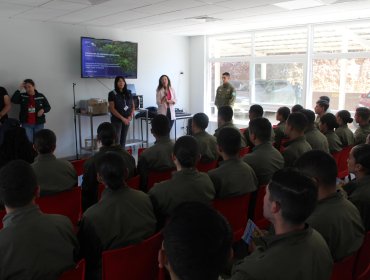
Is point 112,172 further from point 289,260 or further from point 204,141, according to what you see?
point 204,141

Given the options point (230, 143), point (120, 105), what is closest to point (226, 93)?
point (120, 105)

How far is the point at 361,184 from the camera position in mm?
2229

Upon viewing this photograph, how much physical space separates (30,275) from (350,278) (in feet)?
4.74

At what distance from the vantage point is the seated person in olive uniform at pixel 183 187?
220 centimetres

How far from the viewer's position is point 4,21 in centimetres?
596

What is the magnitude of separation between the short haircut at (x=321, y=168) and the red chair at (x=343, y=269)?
1.26ft

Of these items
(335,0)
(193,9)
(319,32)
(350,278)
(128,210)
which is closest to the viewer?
(350,278)

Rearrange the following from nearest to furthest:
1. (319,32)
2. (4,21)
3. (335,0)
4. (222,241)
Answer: (222,241)
(335,0)
(4,21)
(319,32)

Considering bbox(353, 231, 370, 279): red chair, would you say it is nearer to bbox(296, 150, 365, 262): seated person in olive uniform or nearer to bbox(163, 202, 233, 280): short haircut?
bbox(296, 150, 365, 262): seated person in olive uniform

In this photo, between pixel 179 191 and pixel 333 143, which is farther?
pixel 333 143

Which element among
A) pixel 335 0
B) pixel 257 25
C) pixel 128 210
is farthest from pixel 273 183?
pixel 257 25

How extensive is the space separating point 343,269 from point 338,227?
0.19 m

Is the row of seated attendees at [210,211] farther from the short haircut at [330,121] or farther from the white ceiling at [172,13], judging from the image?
the white ceiling at [172,13]

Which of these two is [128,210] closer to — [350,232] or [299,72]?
[350,232]
